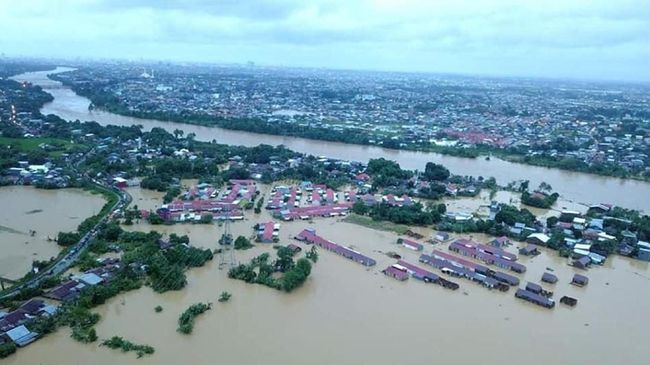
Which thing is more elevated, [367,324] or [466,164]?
[466,164]

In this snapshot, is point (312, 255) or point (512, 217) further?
Answer: point (512, 217)

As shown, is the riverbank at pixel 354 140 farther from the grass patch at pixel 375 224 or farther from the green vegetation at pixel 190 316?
the green vegetation at pixel 190 316

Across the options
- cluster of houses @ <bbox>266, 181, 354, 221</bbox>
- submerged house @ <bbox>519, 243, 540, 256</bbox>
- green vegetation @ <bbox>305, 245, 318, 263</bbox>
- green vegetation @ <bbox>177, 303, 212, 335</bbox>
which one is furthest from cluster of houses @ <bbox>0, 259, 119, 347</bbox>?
submerged house @ <bbox>519, 243, 540, 256</bbox>

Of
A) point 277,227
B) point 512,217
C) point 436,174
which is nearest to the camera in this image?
point 277,227

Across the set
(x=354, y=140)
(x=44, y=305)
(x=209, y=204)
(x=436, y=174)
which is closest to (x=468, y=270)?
(x=209, y=204)

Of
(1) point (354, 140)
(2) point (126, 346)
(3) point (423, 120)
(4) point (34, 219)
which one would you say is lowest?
(2) point (126, 346)

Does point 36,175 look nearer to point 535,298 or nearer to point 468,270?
point 468,270

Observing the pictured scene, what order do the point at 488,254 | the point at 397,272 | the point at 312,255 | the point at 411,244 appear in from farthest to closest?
the point at 411,244, the point at 488,254, the point at 312,255, the point at 397,272

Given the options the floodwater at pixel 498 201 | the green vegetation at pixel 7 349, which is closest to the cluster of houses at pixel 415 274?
the floodwater at pixel 498 201

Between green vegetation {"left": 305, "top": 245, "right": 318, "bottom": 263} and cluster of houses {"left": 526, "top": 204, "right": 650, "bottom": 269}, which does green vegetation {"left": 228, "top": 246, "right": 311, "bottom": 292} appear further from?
cluster of houses {"left": 526, "top": 204, "right": 650, "bottom": 269}
